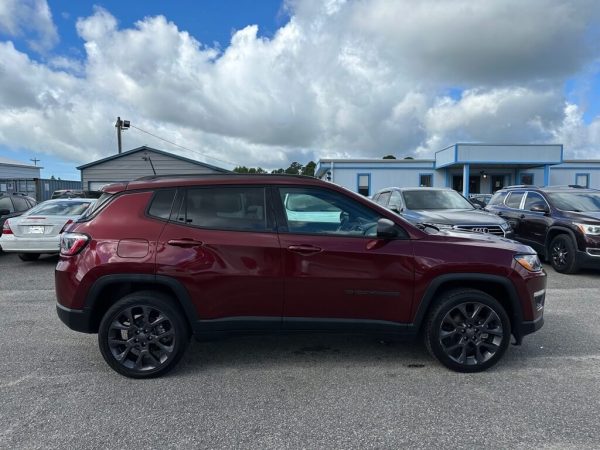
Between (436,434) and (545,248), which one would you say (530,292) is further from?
(545,248)

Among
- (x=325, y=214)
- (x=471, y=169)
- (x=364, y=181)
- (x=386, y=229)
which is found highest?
(x=471, y=169)

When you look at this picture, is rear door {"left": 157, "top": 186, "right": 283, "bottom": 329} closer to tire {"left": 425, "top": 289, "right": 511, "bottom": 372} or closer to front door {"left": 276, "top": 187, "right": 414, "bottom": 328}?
front door {"left": 276, "top": 187, "right": 414, "bottom": 328}

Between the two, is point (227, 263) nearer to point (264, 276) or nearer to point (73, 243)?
point (264, 276)

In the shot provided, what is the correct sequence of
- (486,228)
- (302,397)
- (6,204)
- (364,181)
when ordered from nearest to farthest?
(302,397) < (486,228) < (6,204) < (364,181)

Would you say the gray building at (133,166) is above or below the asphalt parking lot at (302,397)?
above

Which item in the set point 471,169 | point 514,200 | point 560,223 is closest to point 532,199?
point 514,200

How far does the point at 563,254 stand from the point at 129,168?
72.2 feet

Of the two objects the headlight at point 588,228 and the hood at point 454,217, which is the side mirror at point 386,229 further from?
the headlight at point 588,228

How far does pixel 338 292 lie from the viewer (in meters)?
3.61

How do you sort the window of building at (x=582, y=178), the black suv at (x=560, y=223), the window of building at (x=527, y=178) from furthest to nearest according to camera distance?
the window of building at (x=582, y=178)
the window of building at (x=527, y=178)
the black suv at (x=560, y=223)

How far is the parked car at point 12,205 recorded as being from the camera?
1007 centimetres

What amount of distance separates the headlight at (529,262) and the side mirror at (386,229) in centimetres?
113

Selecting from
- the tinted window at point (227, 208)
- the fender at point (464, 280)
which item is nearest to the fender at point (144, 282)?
the tinted window at point (227, 208)

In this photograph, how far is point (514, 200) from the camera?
10.1m
